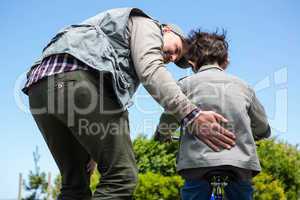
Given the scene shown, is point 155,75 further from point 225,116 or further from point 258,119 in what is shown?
point 258,119

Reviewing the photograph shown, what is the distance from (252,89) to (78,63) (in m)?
1.25

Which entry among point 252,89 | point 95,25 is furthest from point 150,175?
point 95,25

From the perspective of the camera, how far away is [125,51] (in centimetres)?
236

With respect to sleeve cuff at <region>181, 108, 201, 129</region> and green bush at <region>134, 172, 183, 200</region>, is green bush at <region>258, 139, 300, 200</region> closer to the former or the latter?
green bush at <region>134, 172, 183, 200</region>

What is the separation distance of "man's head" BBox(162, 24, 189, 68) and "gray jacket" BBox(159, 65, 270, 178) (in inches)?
8.7

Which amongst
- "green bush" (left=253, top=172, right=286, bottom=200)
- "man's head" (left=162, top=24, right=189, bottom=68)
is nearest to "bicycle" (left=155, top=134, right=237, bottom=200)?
"man's head" (left=162, top=24, right=189, bottom=68)

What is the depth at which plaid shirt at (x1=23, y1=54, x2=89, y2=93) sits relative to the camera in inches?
87.4

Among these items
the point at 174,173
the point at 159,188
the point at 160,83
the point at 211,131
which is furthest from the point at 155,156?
the point at 160,83

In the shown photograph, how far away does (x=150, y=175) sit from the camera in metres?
8.57

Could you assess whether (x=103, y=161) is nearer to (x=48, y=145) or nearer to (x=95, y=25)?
(x=48, y=145)

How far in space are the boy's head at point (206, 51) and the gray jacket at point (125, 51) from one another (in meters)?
0.59

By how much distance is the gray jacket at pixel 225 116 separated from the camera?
253cm

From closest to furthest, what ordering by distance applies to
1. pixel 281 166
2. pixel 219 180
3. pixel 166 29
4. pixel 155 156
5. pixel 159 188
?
pixel 219 180, pixel 166 29, pixel 159 188, pixel 155 156, pixel 281 166

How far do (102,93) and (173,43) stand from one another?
2.20 ft
